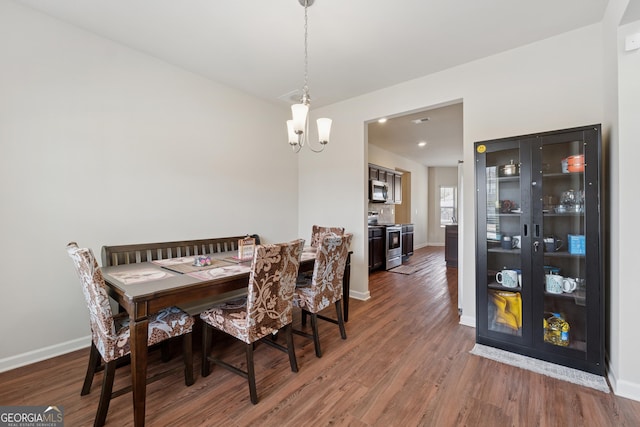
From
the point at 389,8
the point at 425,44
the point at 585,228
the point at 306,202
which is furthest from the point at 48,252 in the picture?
the point at 585,228

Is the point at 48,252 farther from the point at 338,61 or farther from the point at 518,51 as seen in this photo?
the point at 518,51

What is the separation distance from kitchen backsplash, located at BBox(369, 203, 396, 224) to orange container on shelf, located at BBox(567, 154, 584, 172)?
14.1 feet

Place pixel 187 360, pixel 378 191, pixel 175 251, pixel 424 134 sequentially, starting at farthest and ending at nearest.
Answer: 1. pixel 378 191
2. pixel 424 134
3. pixel 175 251
4. pixel 187 360

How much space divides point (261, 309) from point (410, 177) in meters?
7.72

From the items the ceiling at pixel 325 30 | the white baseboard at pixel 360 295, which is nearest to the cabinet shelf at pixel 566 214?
the ceiling at pixel 325 30

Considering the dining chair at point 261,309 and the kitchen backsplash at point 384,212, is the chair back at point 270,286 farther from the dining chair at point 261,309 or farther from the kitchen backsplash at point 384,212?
the kitchen backsplash at point 384,212

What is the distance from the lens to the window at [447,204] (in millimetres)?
9758

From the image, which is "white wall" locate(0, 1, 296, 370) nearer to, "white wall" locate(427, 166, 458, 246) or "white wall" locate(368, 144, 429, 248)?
"white wall" locate(368, 144, 429, 248)

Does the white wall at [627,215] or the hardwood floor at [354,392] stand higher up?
the white wall at [627,215]

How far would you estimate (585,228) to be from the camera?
2.04 meters

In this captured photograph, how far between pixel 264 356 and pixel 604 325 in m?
2.68

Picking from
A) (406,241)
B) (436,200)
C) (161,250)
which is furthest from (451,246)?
(161,250)

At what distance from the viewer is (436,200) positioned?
9875mm

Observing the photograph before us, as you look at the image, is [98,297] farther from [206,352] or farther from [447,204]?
[447,204]
